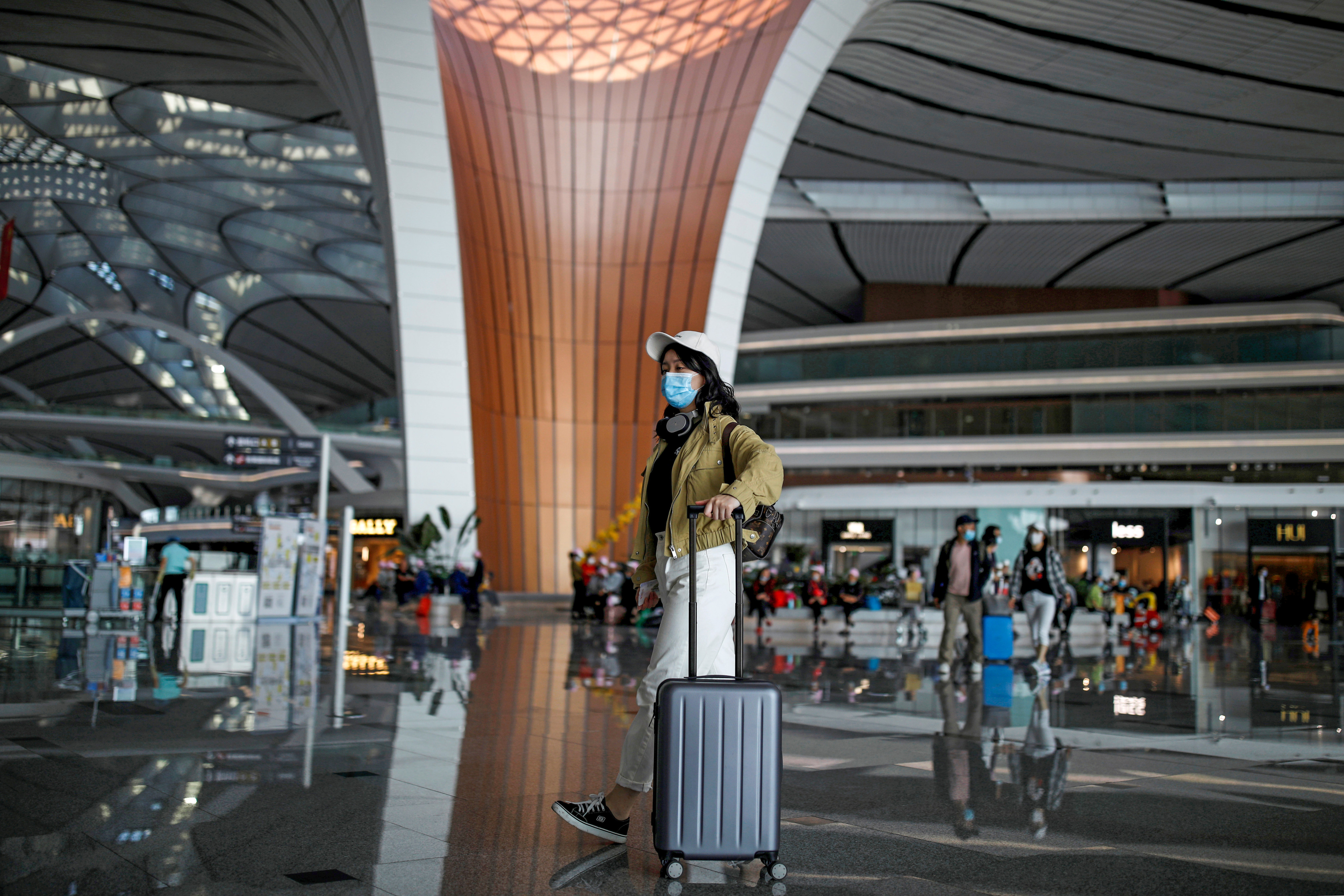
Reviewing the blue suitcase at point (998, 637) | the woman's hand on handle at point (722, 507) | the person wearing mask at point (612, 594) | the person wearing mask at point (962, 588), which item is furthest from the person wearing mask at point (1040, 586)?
the woman's hand on handle at point (722, 507)

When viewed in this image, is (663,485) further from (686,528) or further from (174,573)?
(174,573)

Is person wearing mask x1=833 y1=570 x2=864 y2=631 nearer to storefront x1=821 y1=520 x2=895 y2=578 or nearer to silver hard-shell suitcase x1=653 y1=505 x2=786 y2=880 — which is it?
silver hard-shell suitcase x1=653 y1=505 x2=786 y2=880

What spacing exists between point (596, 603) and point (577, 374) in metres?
5.69

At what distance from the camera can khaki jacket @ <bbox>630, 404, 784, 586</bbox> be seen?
3359 mm

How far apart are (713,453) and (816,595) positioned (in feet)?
44.5

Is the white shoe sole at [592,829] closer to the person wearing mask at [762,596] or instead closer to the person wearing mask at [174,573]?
the person wearing mask at [762,596]

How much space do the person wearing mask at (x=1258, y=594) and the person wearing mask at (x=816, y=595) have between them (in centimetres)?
1567

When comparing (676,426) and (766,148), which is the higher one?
(766,148)

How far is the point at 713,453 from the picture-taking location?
3.63 metres

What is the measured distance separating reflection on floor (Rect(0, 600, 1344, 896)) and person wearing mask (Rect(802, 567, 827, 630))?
23.2ft

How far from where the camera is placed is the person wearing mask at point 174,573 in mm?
16297

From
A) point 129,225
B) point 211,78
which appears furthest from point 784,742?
point 129,225

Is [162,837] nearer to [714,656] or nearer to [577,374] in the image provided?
[714,656]

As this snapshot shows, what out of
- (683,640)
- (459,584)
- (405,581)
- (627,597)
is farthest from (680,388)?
(405,581)
